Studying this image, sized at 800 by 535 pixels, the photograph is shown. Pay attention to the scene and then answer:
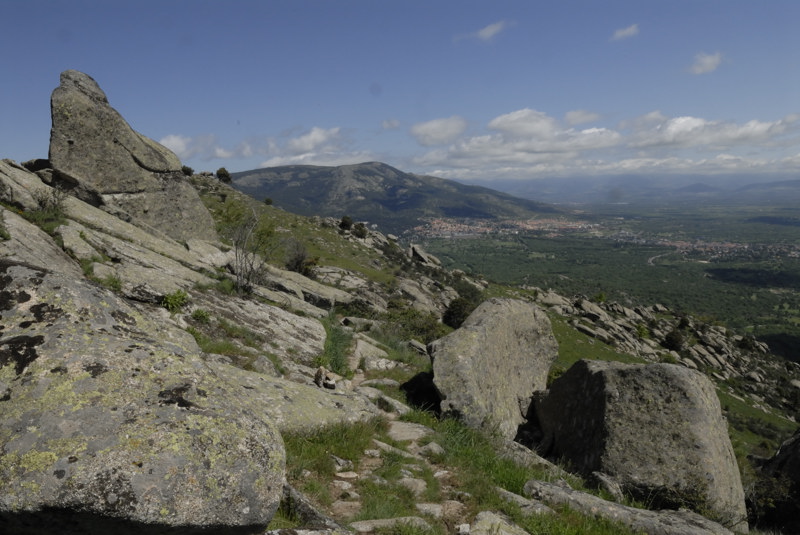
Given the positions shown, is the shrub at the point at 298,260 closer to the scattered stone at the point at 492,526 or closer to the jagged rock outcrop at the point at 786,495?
the jagged rock outcrop at the point at 786,495

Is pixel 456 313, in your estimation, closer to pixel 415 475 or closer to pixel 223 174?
pixel 415 475

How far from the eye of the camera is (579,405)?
13.2 metres

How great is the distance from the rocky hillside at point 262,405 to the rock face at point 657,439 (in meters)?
0.05

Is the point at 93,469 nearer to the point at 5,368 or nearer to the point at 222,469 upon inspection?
the point at 222,469

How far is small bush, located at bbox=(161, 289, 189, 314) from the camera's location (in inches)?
527

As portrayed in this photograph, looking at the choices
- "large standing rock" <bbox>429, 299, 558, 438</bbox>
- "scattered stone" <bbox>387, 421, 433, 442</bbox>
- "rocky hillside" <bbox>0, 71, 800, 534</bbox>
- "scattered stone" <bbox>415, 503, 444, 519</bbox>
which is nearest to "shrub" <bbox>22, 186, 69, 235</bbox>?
"rocky hillside" <bbox>0, 71, 800, 534</bbox>

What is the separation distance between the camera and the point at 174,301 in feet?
44.5

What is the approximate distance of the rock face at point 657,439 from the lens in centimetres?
1066

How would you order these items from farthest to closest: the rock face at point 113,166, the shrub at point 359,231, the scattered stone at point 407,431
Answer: the shrub at point 359,231 < the rock face at point 113,166 < the scattered stone at point 407,431

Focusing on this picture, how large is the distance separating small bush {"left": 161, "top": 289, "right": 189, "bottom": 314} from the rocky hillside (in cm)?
5

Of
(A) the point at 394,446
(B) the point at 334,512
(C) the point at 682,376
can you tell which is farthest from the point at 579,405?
(B) the point at 334,512

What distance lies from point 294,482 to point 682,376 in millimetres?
11010

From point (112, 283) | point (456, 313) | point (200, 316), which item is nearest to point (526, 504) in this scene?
point (200, 316)

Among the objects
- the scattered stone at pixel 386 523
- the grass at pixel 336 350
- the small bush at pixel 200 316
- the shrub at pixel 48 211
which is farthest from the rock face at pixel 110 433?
the shrub at pixel 48 211
